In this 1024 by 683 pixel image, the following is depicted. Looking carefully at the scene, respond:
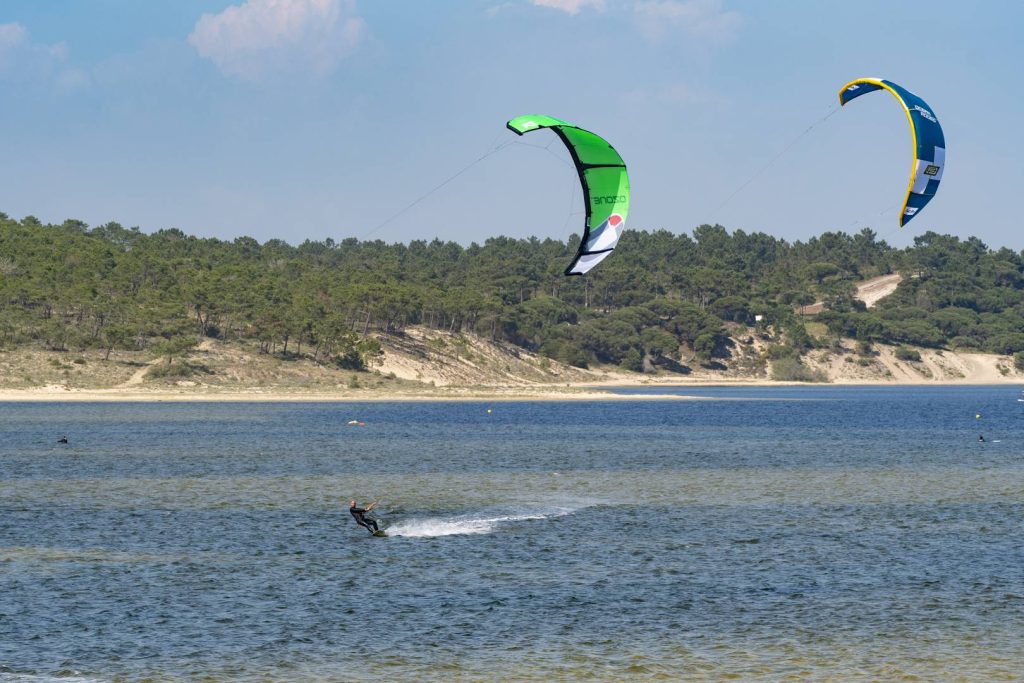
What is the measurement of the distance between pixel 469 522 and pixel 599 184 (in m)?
14.9

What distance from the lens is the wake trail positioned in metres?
34.2

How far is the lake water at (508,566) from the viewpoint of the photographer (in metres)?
20.3

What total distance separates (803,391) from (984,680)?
16608cm

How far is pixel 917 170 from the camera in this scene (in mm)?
39562

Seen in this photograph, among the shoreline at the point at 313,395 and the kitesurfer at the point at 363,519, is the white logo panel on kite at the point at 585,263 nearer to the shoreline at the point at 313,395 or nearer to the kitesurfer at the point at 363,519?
the kitesurfer at the point at 363,519

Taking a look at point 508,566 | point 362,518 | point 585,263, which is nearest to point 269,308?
point 585,263

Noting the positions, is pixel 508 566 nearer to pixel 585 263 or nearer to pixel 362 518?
pixel 362 518

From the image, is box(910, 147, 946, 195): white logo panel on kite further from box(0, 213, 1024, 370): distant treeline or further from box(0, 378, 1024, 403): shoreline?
box(0, 213, 1024, 370): distant treeline

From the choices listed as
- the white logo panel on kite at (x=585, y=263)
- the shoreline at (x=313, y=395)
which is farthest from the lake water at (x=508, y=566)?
the shoreline at (x=313, y=395)

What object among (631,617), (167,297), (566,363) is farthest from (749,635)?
(566,363)

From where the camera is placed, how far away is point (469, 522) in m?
36.2

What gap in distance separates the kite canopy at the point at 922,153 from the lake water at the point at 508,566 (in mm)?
9533

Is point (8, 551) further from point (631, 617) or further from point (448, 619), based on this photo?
point (631, 617)

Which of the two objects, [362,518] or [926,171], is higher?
[926,171]
